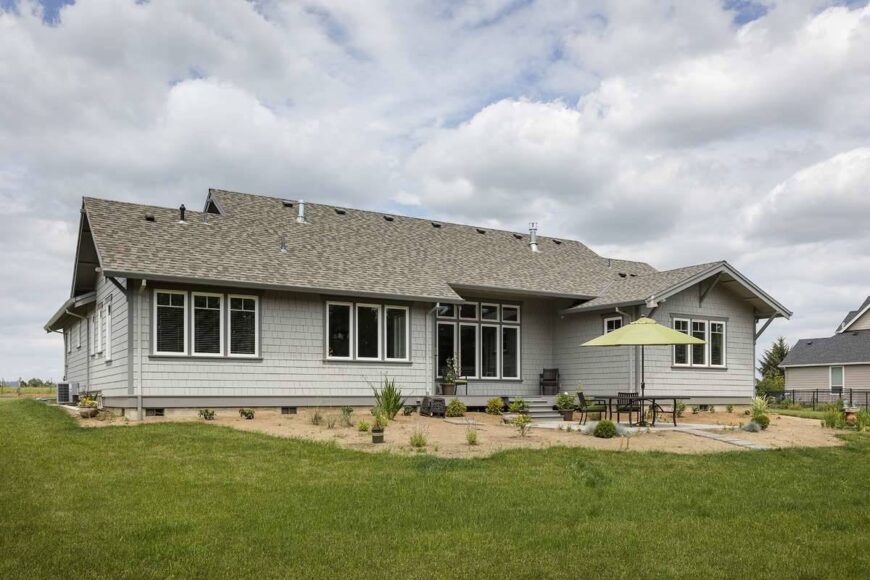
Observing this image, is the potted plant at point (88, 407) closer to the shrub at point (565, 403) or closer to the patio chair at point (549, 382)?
the shrub at point (565, 403)

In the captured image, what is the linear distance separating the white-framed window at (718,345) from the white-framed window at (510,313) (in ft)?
17.8

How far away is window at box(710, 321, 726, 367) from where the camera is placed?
22859 mm

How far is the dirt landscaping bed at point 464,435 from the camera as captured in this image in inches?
524

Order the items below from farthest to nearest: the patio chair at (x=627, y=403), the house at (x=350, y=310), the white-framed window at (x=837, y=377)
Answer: the white-framed window at (x=837, y=377)
the house at (x=350, y=310)
the patio chair at (x=627, y=403)

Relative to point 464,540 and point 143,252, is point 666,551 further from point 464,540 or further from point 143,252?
point 143,252

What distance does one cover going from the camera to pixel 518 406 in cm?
2030

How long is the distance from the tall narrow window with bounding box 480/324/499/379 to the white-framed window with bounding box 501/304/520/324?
50 cm

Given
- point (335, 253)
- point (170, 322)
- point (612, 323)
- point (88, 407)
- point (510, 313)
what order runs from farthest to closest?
point (510, 313), point (612, 323), point (335, 253), point (88, 407), point (170, 322)

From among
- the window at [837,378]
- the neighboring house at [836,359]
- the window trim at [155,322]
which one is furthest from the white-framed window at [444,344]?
the window at [837,378]

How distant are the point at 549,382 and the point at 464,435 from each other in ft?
28.3

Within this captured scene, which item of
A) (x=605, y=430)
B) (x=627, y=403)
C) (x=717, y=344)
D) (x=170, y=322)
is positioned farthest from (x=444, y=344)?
(x=605, y=430)

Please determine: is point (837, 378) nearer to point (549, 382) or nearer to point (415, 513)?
point (549, 382)

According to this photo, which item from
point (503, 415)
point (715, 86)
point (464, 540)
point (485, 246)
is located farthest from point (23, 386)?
point (464, 540)

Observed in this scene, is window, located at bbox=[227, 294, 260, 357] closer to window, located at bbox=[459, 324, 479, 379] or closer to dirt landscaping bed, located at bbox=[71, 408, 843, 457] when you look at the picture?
dirt landscaping bed, located at bbox=[71, 408, 843, 457]
